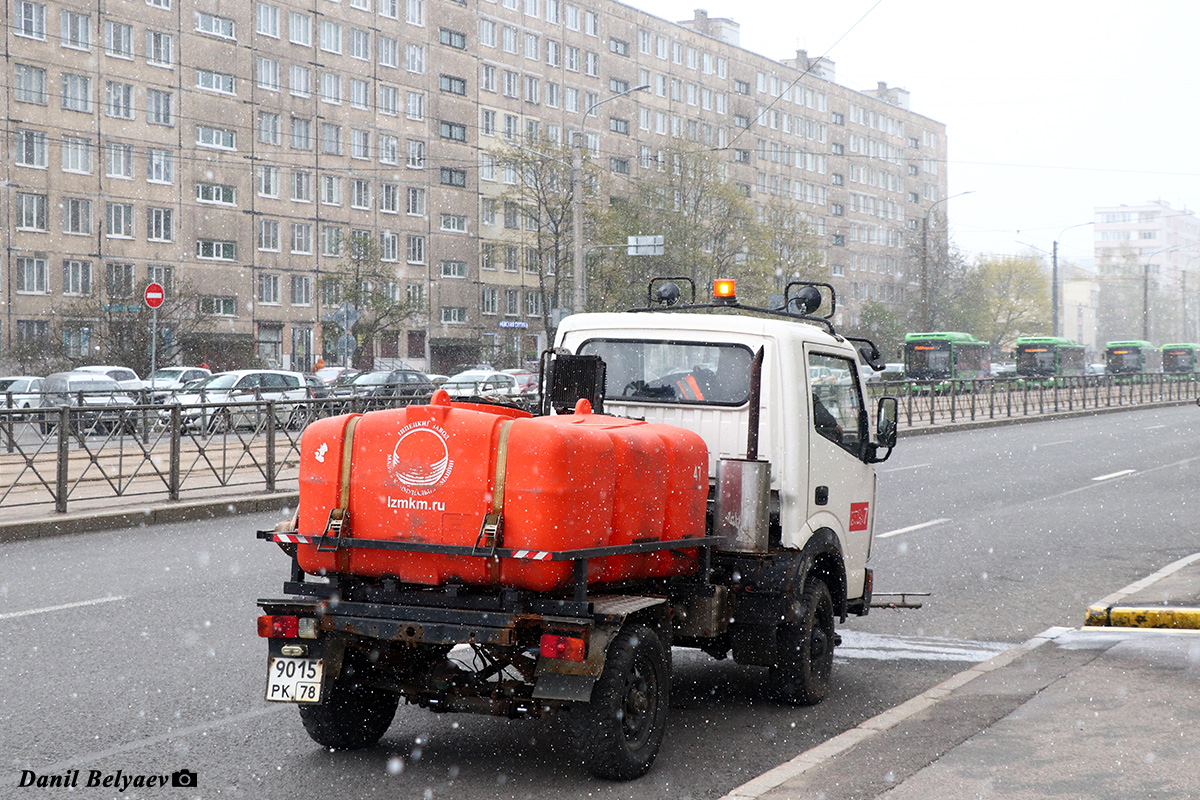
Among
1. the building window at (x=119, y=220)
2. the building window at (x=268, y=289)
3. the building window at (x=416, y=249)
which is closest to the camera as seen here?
the building window at (x=119, y=220)

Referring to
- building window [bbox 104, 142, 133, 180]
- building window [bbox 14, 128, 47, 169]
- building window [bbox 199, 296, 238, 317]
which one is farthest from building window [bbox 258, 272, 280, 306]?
building window [bbox 14, 128, 47, 169]

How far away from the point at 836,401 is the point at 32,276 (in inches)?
1997

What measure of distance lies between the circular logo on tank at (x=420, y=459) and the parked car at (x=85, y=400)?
10.3 meters

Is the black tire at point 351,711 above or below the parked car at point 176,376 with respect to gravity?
below

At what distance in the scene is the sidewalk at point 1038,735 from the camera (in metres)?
4.80

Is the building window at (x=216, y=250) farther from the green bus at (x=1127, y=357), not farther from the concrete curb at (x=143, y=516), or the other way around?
the green bus at (x=1127, y=357)

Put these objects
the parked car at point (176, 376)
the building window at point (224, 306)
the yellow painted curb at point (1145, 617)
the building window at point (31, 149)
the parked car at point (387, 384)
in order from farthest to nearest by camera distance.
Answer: the building window at point (224, 306) < the building window at point (31, 149) < the parked car at point (176, 376) < the parked car at point (387, 384) < the yellow painted curb at point (1145, 617)

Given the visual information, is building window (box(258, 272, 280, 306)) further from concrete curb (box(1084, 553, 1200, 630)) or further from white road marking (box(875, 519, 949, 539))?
concrete curb (box(1084, 553, 1200, 630))

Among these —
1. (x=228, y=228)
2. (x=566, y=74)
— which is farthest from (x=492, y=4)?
(x=228, y=228)

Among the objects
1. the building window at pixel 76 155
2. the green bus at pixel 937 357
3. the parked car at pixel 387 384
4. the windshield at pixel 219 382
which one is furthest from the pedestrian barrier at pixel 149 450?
the green bus at pixel 937 357

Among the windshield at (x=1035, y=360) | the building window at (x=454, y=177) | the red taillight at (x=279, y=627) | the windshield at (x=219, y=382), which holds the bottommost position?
the red taillight at (x=279, y=627)

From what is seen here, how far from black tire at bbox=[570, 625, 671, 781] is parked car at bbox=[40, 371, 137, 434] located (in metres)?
10.7

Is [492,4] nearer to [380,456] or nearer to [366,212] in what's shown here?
[366,212]

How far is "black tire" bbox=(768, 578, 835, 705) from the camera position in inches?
249
